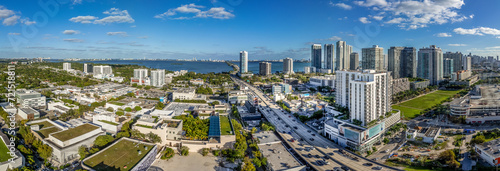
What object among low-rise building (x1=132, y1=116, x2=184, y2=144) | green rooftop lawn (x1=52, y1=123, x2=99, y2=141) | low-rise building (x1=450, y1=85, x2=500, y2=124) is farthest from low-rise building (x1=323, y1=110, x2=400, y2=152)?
green rooftop lawn (x1=52, y1=123, x2=99, y2=141)

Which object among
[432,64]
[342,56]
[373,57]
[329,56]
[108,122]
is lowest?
[108,122]

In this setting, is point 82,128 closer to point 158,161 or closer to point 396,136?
point 158,161

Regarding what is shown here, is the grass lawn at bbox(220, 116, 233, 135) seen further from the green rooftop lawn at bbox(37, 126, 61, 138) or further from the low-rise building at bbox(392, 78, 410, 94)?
the low-rise building at bbox(392, 78, 410, 94)

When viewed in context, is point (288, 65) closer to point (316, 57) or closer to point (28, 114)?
point (316, 57)

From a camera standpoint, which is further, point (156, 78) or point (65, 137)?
point (156, 78)

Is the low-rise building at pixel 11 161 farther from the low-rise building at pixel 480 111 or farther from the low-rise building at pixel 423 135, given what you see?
the low-rise building at pixel 480 111

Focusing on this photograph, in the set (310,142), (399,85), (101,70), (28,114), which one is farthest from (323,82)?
(101,70)
